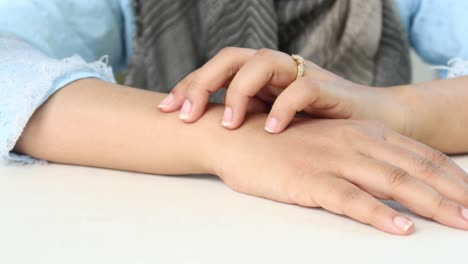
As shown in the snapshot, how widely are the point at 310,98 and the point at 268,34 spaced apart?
354 millimetres

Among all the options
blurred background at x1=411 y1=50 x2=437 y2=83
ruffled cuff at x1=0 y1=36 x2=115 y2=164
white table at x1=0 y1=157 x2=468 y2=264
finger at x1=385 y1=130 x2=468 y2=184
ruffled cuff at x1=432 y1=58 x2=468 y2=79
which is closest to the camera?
white table at x1=0 y1=157 x2=468 y2=264

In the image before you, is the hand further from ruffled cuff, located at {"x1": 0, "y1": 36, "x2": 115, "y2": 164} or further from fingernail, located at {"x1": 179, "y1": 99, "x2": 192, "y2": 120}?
ruffled cuff, located at {"x1": 0, "y1": 36, "x2": 115, "y2": 164}

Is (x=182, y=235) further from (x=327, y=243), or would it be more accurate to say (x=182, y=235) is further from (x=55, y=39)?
(x=55, y=39)

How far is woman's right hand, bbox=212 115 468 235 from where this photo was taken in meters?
0.49

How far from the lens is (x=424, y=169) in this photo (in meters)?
0.53

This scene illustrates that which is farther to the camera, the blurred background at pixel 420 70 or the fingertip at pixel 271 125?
the blurred background at pixel 420 70

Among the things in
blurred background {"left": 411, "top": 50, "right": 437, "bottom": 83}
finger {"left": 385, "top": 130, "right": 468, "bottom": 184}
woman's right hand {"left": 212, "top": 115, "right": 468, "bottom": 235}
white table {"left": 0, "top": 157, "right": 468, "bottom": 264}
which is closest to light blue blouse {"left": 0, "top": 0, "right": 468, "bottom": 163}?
white table {"left": 0, "top": 157, "right": 468, "bottom": 264}

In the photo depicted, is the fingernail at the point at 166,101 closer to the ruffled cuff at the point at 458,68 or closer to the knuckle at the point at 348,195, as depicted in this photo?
the knuckle at the point at 348,195

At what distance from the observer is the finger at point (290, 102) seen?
1.90 feet

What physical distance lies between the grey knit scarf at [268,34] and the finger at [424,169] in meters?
0.39

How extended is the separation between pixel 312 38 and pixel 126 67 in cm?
32

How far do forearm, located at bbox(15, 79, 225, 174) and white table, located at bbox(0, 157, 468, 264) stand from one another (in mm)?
32

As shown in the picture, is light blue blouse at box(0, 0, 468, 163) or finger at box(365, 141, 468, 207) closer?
finger at box(365, 141, 468, 207)

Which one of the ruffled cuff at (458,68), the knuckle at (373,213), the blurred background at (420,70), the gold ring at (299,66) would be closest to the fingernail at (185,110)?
the gold ring at (299,66)
